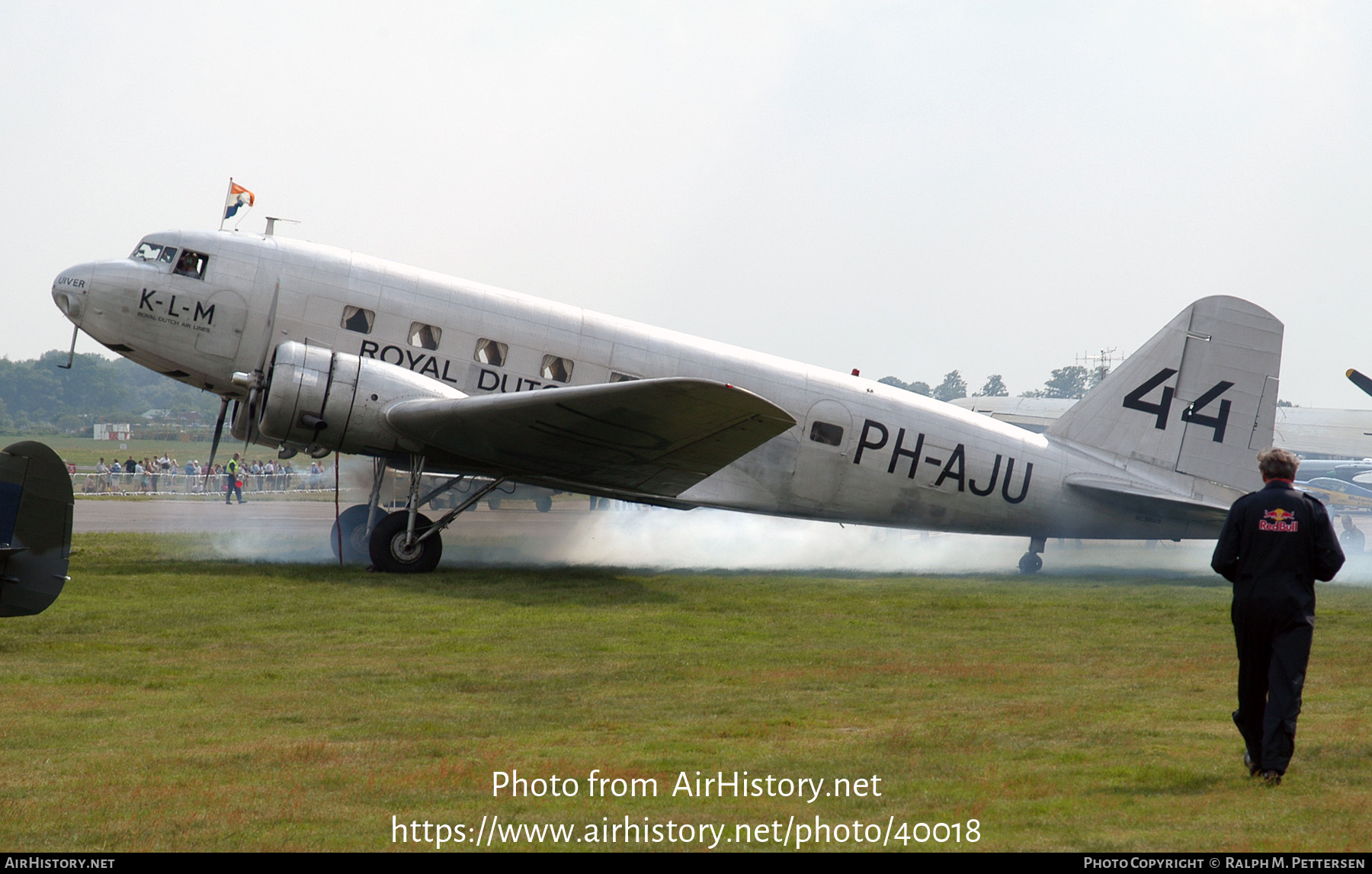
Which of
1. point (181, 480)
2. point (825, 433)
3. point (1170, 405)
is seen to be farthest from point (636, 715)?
point (181, 480)

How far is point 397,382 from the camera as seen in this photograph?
15.3 meters

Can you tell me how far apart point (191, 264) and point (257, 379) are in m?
2.21

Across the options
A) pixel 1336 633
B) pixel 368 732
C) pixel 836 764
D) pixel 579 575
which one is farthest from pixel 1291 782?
pixel 579 575

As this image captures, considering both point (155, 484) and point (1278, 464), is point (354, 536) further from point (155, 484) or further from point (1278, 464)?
point (155, 484)

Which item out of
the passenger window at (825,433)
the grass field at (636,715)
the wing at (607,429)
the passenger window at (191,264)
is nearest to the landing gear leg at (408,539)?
the wing at (607,429)

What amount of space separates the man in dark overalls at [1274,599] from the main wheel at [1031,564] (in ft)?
42.8

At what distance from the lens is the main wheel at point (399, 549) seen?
623 inches

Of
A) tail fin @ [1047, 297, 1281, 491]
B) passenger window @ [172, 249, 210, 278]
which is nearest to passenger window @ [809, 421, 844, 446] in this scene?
tail fin @ [1047, 297, 1281, 491]

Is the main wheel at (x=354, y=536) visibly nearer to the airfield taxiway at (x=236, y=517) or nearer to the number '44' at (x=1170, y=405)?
the airfield taxiway at (x=236, y=517)

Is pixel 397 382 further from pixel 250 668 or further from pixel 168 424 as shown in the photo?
pixel 168 424

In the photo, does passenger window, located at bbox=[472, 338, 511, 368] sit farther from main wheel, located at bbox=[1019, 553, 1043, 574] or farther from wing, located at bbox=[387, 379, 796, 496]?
main wheel, located at bbox=[1019, 553, 1043, 574]

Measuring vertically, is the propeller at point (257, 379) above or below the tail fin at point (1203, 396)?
below

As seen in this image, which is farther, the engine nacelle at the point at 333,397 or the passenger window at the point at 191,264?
the passenger window at the point at 191,264

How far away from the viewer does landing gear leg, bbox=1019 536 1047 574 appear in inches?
757
